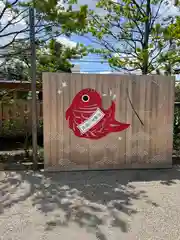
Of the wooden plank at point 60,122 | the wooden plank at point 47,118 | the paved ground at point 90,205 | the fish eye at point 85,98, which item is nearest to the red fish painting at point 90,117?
the fish eye at point 85,98

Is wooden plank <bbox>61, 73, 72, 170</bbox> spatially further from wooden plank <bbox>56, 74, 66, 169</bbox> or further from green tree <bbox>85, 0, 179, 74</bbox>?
green tree <bbox>85, 0, 179, 74</bbox>

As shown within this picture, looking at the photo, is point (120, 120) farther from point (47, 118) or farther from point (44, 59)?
point (44, 59)

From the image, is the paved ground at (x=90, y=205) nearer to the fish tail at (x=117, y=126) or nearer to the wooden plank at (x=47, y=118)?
the wooden plank at (x=47, y=118)

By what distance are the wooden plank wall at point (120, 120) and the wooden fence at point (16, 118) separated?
166cm

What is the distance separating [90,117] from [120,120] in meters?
0.54

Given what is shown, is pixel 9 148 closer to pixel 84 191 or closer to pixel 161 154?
pixel 84 191

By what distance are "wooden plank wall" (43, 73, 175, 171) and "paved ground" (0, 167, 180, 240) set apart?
10.3 inches

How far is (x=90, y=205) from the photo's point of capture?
2.79m

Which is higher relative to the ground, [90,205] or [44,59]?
[44,59]

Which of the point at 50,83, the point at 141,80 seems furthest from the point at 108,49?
the point at 50,83

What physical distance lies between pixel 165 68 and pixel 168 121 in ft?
8.65

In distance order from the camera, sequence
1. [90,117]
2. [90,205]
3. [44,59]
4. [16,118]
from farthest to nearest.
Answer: [16,118], [44,59], [90,117], [90,205]

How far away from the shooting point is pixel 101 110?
3.92m

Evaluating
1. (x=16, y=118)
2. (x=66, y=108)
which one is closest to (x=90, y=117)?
(x=66, y=108)
